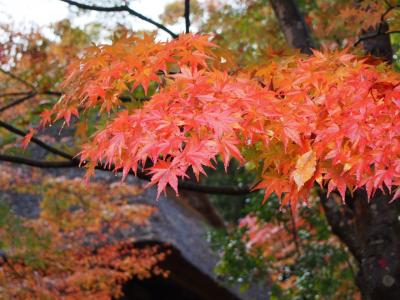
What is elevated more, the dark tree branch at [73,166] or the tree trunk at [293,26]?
the tree trunk at [293,26]

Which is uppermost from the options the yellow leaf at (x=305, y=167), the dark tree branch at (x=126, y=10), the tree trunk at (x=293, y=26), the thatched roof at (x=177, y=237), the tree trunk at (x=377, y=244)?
the tree trunk at (x=293, y=26)

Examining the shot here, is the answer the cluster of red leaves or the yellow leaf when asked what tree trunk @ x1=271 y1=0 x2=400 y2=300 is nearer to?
the cluster of red leaves

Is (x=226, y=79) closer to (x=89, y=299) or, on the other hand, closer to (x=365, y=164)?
(x=365, y=164)

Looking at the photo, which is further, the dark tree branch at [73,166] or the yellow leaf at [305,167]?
the dark tree branch at [73,166]

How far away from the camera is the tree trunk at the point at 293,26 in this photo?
5.26 metres

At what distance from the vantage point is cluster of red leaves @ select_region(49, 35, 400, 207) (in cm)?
256

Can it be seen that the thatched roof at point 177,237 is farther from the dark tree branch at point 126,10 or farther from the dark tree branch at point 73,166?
the dark tree branch at point 126,10

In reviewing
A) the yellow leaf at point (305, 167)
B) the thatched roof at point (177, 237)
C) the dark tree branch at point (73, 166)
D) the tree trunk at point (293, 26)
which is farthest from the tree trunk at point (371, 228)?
the thatched roof at point (177, 237)

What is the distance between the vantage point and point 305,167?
105 inches

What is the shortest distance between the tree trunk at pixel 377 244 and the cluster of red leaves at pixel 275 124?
1.82m

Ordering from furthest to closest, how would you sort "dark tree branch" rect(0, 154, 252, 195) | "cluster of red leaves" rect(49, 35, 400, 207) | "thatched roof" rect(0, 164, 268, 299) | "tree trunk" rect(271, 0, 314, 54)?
"thatched roof" rect(0, 164, 268, 299)
"tree trunk" rect(271, 0, 314, 54)
"dark tree branch" rect(0, 154, 252, 195)
"cluster of red leaves" rect(49, 35, 400, 207)

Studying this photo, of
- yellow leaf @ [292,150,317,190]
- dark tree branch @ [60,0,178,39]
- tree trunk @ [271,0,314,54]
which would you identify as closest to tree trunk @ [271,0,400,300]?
tree trunk @ [271,0,314,54]

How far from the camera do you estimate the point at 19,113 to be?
Result: 256 inches

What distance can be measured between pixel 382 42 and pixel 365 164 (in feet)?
9.70
